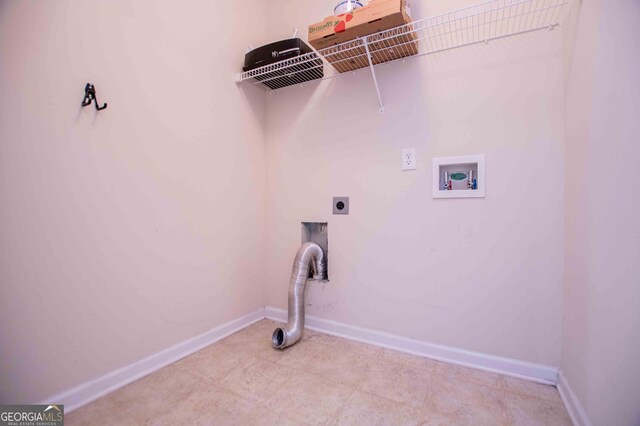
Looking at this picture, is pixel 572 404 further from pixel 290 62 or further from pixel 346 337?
pixel 290 62

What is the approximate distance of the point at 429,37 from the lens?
4.79 ft

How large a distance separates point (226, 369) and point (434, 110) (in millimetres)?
1763

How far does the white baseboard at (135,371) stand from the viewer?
106 cm

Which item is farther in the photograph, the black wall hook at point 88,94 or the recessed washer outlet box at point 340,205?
the recessed washer outlet box at point 340,205

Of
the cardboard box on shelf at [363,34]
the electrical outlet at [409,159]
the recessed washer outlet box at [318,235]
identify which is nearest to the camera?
the cardboard box on shelf at [363,34]

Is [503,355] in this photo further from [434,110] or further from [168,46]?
[168,46]

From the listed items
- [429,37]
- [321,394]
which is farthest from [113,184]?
[429,37]

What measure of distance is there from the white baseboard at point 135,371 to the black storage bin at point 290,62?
1.66 m

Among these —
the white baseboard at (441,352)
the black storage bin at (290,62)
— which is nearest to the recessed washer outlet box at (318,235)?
the white baseboard at (441,352)

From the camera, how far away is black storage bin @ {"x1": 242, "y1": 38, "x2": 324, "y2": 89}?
61.6 inches

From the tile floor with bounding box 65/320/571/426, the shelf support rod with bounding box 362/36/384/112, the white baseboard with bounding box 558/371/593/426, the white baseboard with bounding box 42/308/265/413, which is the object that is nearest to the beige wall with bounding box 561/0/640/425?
the white baseboard with bounding box 558/371/593/426

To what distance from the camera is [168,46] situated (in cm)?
140

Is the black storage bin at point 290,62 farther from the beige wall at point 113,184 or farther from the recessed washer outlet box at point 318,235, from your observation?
the recessed washer outlet box at point 318,235

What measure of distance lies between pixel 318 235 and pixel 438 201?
2.73 ft
